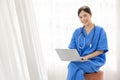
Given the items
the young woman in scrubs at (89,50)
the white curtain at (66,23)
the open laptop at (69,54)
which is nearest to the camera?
the open laptop at (69,54)

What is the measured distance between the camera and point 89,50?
6.57ft

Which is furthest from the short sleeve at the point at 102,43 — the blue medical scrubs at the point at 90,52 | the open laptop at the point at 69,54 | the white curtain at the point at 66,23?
the white curtain at the point at 66,23

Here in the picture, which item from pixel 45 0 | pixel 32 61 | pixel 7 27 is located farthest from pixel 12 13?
pixel 45 0

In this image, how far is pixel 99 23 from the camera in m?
Answer: 2.45

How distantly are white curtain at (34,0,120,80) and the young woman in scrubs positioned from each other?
443 millimetres

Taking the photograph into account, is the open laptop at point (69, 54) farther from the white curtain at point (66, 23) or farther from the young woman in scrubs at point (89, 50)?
the white curtain at point (66, 23)

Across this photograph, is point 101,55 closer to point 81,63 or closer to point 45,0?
point 81,63

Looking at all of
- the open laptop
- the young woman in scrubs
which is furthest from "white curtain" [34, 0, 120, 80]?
the open laptop

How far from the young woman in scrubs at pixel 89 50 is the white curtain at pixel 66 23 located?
1.45ft

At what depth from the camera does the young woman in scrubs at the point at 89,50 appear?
1.96 meters

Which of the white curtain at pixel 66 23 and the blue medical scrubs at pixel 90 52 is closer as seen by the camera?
the blue medical scrubs at pixel 90 52

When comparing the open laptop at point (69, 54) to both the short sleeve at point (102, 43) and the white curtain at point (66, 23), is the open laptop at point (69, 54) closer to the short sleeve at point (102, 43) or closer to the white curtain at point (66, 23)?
the short sleeve at point (102, 43)

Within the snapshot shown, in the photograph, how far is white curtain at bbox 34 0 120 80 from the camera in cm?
243

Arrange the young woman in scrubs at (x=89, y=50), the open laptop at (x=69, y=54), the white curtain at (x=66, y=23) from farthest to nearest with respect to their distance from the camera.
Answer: the white curtain at (x=66, y=23), the young woman in scrubs at (x=89, y=50), the open laptop at (x=69, y=54)
